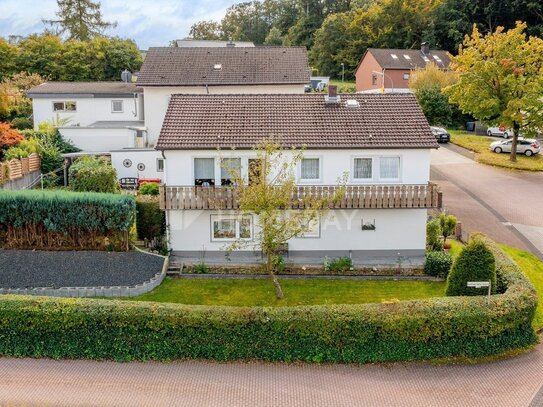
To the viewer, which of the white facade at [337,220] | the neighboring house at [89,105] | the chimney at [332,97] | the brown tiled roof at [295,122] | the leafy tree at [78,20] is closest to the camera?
the brown tiled roof at [295,122]

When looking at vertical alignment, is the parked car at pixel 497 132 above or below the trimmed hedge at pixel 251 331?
above

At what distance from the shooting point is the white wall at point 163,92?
3903cm

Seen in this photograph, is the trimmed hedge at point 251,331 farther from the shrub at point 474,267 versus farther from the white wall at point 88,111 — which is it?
the white wall at point 88,111

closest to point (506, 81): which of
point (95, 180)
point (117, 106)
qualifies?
point (117, 106)

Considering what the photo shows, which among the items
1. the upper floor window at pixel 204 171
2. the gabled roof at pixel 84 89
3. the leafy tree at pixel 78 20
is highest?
the leafy tree at pixel 78 20

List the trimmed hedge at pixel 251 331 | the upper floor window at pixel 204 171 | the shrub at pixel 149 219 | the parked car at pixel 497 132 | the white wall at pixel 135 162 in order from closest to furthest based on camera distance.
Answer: the trimmed hedge at pixel 251 331, the upper floor window at pixel 204 171, the shrub at pixel 149 219, the white wall at pixel 135 162, the parked car at pixel 497 132

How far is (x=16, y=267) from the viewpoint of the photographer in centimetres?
2316

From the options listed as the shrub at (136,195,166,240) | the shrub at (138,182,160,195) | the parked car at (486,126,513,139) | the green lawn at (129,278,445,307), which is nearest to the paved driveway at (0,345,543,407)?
the green lawn at (129,278,445,307)

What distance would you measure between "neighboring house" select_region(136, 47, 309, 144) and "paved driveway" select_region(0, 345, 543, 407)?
24.2 meters

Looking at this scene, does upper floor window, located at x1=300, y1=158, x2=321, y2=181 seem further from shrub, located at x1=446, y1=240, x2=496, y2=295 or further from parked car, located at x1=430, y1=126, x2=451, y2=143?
parked car, located at x1=430, y1=126, x2=451, y2=143

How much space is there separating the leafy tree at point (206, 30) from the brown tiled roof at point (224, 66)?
76.0m

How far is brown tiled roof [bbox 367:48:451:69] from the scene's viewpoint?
209 ft

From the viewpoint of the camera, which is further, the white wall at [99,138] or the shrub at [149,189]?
the white wall at [99,138]

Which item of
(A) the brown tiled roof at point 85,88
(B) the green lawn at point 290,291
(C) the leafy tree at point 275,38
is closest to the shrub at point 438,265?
(B) the green lawn at point 290,291
